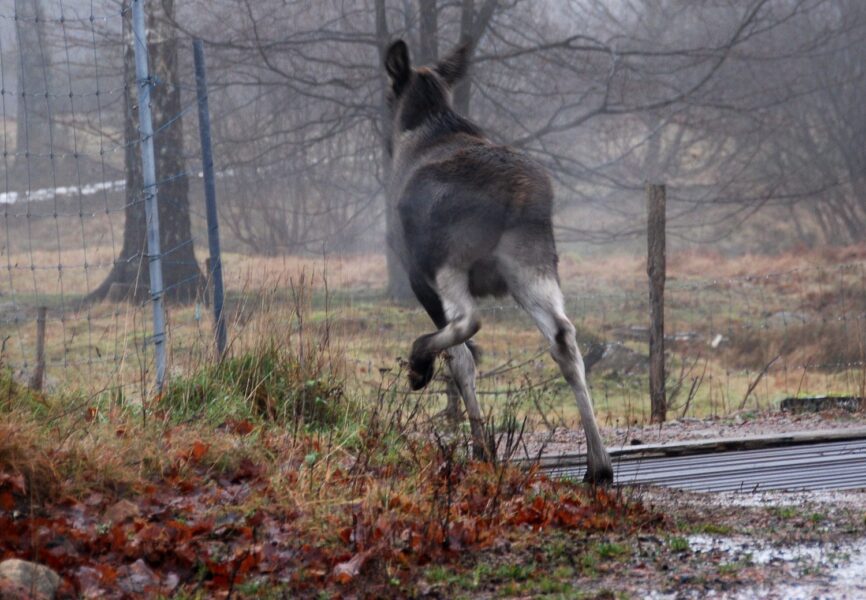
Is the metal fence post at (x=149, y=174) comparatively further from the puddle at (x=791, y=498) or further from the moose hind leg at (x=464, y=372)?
the puddle at (x=791, y=498)

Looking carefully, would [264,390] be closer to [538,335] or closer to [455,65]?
[455,65]

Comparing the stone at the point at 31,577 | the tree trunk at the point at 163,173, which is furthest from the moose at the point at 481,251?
the tree trunk at the point at 163,173

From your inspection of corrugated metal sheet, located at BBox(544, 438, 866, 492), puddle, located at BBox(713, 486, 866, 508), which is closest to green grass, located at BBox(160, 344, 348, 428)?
corrugated metal sheet, located at BBox(544, 438, 866, 492)

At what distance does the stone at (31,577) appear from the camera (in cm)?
423

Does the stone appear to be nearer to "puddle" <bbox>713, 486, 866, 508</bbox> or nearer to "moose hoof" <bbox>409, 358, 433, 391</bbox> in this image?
"moose hoof" <bbox>409, 358, 433, 391</bbox>

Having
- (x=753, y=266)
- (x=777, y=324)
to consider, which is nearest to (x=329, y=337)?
(x=777, y=324)

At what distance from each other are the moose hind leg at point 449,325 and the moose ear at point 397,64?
5.49 feet

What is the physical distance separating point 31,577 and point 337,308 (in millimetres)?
6433

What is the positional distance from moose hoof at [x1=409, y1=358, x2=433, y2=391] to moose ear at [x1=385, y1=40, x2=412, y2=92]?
6.71 feet

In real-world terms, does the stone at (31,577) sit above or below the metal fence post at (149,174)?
below

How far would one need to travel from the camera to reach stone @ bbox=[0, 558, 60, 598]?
4234 mm

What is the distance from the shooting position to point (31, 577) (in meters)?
4.29

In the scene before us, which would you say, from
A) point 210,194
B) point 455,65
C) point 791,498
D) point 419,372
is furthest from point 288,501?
point 210,194

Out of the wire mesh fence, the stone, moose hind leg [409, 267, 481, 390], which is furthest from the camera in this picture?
the wire mesh fence
